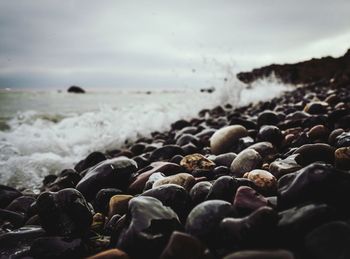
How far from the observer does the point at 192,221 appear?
1.30m

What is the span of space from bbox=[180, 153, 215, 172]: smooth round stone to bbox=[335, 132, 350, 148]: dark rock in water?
0.91m

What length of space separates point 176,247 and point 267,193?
0.70 metres

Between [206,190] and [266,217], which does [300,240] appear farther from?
[206,190]

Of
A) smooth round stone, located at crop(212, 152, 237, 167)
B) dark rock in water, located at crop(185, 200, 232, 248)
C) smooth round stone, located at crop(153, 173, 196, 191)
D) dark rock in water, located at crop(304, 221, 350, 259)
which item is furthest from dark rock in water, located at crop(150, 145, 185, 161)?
dark rock in water, located at crop(304, 221, 350, 259)

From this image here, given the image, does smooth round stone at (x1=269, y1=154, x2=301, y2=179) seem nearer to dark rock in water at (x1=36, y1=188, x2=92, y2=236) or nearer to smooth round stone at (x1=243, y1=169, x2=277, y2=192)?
smooth round stone at (x1=243, y1=169, x2=277, y2=192)

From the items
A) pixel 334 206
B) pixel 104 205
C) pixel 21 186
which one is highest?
pixel 334 206

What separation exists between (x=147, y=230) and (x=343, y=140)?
157 centimetres

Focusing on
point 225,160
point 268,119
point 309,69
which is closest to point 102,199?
point 225,160

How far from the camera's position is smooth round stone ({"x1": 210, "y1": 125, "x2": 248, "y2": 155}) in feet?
9.91

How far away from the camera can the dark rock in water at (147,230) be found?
1276mm

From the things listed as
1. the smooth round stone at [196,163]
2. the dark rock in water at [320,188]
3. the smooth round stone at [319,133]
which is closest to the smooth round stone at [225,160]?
the smooth round stone at [196,163]

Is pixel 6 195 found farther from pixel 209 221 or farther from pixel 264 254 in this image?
pixel 264 254

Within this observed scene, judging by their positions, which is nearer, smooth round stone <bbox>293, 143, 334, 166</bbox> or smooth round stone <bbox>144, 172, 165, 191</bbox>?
smooth round stone <bbox>293, 143, 334, 166</bbox>

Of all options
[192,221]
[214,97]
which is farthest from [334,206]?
[214,97]
